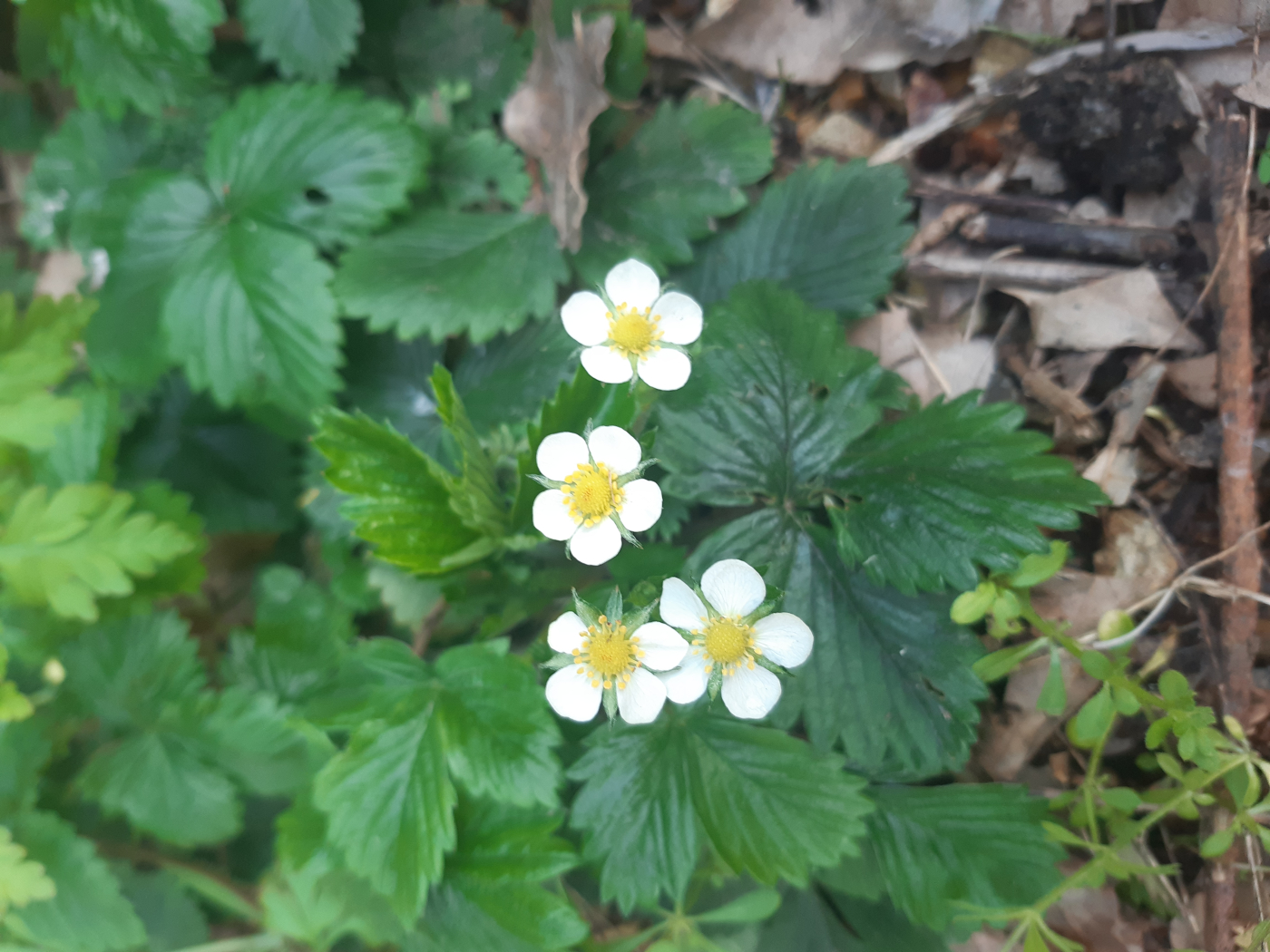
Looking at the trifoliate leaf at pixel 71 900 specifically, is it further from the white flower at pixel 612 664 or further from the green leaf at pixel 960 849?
the green leaf at pixel 960 849

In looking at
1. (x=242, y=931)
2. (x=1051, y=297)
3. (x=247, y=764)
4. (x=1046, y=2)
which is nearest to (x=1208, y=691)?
(x=1051, y=297)

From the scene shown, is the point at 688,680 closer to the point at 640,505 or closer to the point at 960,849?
the point at 640,505

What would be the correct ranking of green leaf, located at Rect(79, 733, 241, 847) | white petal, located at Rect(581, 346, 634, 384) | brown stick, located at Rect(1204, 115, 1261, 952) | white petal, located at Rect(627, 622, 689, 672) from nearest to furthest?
white petal, located at Rect(627, 622, 689, 672), white petal, located at Rect(581, 346, 634, 384), brown stick, located at Rect(1204, 115, 1261, 952), green leaf, located at Rect(79, 733, 241, 847)

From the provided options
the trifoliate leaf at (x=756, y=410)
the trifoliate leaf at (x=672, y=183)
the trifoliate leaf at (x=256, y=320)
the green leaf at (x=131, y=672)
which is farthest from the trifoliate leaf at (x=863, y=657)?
the green leaf at (x=131, y=672)

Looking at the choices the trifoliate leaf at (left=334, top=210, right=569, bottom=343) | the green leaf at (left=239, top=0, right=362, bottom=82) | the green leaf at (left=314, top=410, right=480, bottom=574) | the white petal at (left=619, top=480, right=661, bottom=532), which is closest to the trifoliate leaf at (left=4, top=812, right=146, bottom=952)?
the green leaf at (left=314, top=410, right=480, bottom=574)

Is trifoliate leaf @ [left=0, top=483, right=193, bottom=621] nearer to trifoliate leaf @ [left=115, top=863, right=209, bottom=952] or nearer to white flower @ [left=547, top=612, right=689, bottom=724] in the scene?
trifoliate leaf @ [left=115, top=863, right=209, bottom=952]

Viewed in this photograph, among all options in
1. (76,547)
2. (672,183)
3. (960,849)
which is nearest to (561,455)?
(672,183)
